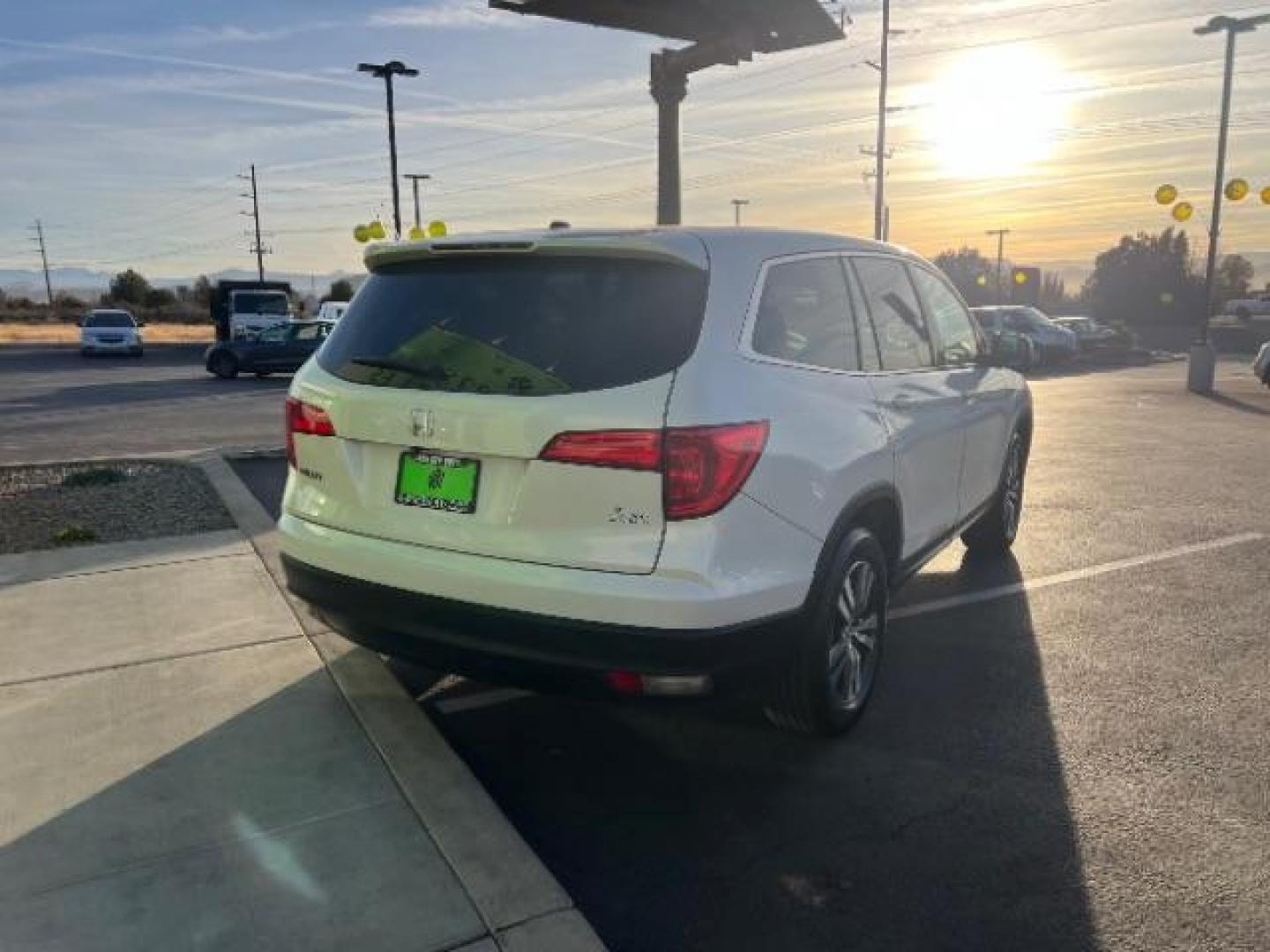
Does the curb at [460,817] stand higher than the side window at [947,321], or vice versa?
the side window at [947,321]

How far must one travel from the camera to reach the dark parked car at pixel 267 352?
2445cm

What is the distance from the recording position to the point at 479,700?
13.9 feet

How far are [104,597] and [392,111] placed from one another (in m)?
29.0

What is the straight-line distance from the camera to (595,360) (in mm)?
3051

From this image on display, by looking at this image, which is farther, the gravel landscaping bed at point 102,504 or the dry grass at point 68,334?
the dry grass at point 68,334

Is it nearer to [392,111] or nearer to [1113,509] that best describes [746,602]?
[1113,509]

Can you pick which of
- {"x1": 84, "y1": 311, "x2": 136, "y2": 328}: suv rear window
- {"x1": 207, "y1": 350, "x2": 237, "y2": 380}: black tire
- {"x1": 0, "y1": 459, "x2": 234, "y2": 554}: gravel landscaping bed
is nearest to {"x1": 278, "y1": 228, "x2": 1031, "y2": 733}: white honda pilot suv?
{"x1": 0, "y1": 459, "x2": 234, "y2": 554}: gravel landscaping bed

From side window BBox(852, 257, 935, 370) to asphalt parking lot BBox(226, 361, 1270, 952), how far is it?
1397 mm

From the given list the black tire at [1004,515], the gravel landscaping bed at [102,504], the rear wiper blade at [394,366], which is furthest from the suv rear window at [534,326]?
the gravel landscaping bed at [102,504]

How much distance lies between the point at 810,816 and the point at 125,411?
16.0 metres

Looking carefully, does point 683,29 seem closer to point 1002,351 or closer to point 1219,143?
point 1002,351

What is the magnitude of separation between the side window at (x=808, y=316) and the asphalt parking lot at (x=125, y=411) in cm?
881

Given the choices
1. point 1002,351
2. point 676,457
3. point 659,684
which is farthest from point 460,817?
point 1002,351

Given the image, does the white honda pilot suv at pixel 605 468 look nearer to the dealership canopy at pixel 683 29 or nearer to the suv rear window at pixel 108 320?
the dealership canopy at pixel 683 29
